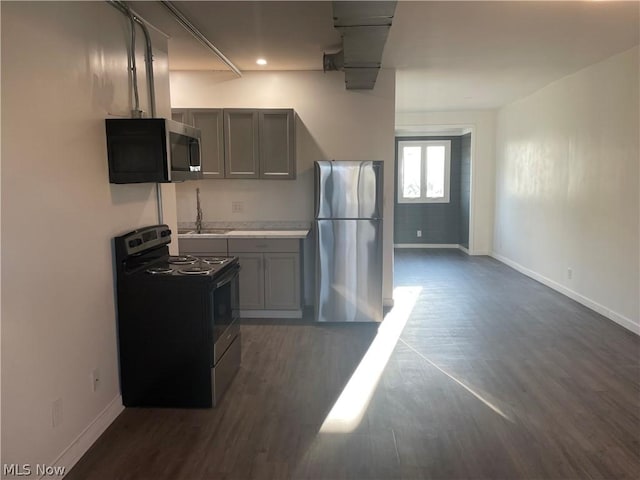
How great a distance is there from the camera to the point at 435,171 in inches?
377

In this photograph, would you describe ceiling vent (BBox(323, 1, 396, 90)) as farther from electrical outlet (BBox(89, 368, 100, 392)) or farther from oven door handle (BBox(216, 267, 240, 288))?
electrical outlet (BBox(89, 368, 100, 392))

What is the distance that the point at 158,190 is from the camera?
3.55 m

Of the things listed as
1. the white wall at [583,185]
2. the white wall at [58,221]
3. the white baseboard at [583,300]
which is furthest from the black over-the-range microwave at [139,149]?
the white baseboard at [583,300]

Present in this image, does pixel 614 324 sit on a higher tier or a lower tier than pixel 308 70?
lower

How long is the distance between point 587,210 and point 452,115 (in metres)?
3.74

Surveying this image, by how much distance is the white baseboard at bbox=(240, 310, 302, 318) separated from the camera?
492 centimetres

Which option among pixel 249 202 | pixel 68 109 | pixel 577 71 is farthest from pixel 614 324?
pixel 68 109

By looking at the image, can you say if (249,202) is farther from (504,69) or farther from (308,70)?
(504,69)

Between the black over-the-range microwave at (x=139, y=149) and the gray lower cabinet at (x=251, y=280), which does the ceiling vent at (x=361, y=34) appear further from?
the gray lower cabinet at (x=251, y=280)

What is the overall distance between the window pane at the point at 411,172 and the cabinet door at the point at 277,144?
200 inches

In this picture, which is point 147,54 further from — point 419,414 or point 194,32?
point 419,414

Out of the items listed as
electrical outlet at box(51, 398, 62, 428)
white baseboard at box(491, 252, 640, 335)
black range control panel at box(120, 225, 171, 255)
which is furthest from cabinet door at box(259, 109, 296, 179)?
white baseboard at box(491, 252, 640, 335)

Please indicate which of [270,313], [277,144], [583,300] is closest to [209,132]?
[277,144]

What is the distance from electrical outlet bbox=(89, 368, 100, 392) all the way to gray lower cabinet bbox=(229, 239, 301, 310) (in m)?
2.19
